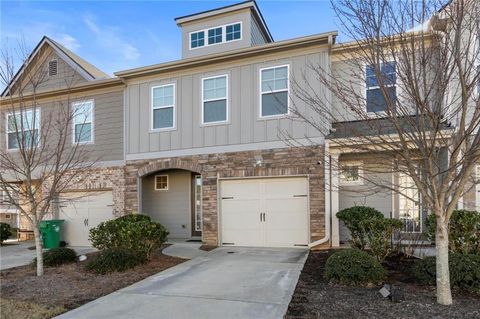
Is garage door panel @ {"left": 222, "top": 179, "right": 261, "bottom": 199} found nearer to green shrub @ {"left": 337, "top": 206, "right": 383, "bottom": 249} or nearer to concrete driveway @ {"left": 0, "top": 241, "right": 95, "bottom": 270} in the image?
green shrub @ {"left": 337, "top": 206, "right": 383, "bottom": 249}

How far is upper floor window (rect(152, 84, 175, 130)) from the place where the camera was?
12.6 m

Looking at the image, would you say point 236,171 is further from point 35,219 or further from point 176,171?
point 35,219

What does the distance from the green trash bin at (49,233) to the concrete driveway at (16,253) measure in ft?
2.18

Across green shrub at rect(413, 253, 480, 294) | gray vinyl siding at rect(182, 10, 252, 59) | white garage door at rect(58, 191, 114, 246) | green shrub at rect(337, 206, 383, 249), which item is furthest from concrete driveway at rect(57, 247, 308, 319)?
gray vinyl siding at rect(182, 10, 252, 59)

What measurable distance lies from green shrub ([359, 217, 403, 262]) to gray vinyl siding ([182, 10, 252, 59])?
8.06 m

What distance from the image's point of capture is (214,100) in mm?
12086

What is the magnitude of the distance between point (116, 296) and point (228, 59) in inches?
308

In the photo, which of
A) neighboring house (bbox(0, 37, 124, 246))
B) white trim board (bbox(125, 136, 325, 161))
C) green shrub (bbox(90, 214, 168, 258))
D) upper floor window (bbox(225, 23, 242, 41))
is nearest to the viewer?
green shrub (bbox(90, 214, 168, 258))

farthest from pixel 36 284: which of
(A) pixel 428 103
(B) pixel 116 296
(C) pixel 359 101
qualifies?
(A) pixel 428 103

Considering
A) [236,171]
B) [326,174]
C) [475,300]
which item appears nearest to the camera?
[475,300]

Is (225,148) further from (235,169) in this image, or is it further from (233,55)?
(233,55)

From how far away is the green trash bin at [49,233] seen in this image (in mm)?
13461

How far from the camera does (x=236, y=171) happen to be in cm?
1160

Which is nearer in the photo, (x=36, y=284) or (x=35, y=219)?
(x=36, y=284)
